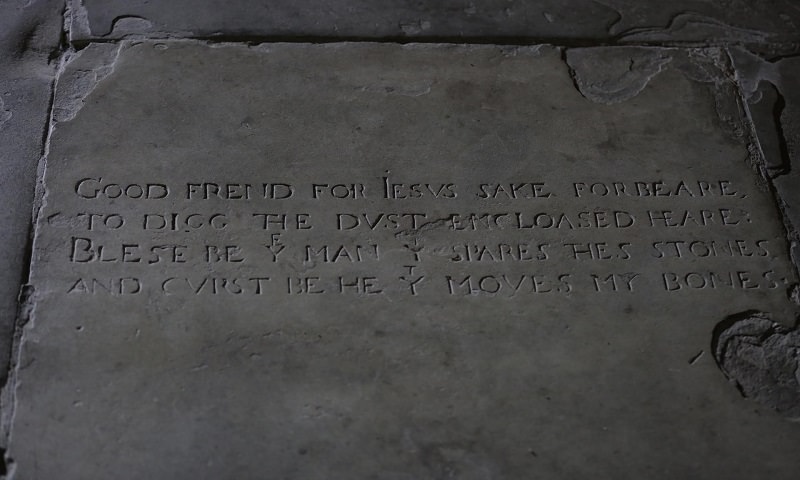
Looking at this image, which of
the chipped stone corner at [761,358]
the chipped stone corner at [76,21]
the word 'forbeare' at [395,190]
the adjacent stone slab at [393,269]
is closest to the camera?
the adjacent stone slab at [393,269]

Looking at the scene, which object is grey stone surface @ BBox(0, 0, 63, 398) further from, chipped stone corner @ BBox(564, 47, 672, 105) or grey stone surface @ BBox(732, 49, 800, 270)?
grey stone surface @ BBox(732, 49, 800, 270)

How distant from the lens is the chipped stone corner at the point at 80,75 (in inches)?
111

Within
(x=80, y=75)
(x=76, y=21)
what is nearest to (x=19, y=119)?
(x=80, y=75)

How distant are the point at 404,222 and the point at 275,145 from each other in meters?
0.53

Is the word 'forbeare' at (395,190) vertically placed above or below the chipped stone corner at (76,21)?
below

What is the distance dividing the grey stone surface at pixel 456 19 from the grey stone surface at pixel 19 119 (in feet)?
0.48

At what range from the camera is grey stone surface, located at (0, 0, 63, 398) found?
2.46 metres

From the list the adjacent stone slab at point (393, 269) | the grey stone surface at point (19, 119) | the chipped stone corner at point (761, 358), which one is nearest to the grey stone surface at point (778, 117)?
the adjacent stone slab at point (393, 269)

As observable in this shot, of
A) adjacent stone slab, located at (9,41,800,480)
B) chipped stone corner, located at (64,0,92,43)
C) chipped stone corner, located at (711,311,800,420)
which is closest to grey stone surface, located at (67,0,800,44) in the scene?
chipped stone corner, located at (64,0,92,43)

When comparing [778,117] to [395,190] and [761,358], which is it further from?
[395,190]

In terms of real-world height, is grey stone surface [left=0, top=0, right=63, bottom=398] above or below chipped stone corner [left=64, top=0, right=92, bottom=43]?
below

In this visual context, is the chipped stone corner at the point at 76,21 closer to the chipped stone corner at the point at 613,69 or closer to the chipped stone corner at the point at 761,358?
the chipped stone corner at the point at 613,69

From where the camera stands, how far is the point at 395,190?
8.98ft

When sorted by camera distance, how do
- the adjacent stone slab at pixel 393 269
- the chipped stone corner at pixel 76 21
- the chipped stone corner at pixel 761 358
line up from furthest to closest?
the chipped stone corner at pixel 76 21 < the chipped stone corner at pixel 761 358 < the adjacent stone slab at pixel 393 269
